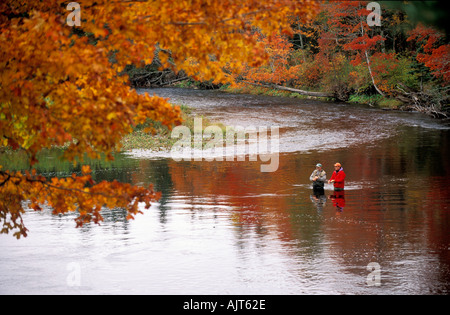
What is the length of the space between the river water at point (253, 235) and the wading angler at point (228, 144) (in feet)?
3.53

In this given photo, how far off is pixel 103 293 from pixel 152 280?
1063 millimetres

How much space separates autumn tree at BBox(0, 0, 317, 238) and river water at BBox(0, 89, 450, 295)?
364 cm

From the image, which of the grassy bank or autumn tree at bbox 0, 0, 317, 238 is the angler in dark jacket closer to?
the grassy bank

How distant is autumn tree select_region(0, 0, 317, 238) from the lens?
25.0 feet

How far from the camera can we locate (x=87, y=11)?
8.70 meters

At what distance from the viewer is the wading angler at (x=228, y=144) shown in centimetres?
2964

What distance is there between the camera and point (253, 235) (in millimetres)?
15633

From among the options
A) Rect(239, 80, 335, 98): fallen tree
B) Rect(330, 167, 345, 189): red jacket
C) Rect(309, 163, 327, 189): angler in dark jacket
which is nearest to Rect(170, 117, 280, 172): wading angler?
Rect(309, 163, 327, 189): angler in dark jacket

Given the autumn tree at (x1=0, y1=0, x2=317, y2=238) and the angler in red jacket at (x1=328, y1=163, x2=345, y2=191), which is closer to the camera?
the autumn tree at (x1=0, y1=0, x2=317, y2=238)

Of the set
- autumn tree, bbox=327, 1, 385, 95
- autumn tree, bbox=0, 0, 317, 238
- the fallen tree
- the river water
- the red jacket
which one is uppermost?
autumn tree, bbox=327, 1, 385, 95

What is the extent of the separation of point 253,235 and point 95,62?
907 cm

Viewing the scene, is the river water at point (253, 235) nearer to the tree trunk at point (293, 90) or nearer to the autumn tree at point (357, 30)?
the autumn tree at point (357, 30)

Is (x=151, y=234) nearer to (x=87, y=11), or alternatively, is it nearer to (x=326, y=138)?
(x=87, y=11)

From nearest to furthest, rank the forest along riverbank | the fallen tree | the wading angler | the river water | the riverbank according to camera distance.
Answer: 1. the river water
2. the wading angler
3. the forest along riverbank
4. the riverbank
5. the fallen tree
